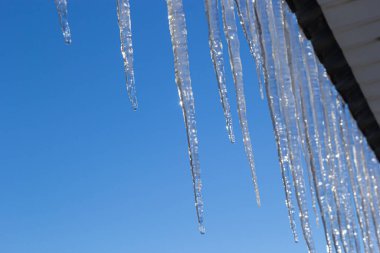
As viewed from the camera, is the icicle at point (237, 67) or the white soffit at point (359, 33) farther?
the icicle at point (237, 67)

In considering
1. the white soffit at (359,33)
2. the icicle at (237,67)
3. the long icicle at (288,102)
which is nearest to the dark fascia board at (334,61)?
the white soffit at (359,33)

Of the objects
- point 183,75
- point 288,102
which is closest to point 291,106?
point 288,102

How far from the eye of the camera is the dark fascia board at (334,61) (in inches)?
78.3

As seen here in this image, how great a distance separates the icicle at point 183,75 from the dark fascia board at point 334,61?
0.42m

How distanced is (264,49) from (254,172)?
0.64 metres

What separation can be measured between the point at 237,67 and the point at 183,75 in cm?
47

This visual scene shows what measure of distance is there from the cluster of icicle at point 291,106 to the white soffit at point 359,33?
0.20 metres

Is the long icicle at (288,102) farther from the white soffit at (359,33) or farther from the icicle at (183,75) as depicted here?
the icicle at (183,75)

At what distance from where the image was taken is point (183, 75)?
196cm

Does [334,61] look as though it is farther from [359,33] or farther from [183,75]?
[183,75]

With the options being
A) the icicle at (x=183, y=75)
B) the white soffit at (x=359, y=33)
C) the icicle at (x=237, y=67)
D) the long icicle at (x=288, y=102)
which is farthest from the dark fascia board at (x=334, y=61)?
the icicle at (x=183, y=75)

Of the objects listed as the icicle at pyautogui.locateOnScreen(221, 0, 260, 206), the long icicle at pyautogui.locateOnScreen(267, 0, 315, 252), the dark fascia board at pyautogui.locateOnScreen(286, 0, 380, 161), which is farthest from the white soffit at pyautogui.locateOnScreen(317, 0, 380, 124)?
the icicle at pyautogui.locateOnScreen(221, 0, 260, 206)

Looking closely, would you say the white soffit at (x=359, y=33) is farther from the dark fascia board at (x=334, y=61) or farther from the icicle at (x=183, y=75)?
the icicle at (x=183, y=75)

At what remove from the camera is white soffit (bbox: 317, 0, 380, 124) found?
6.37 ft
